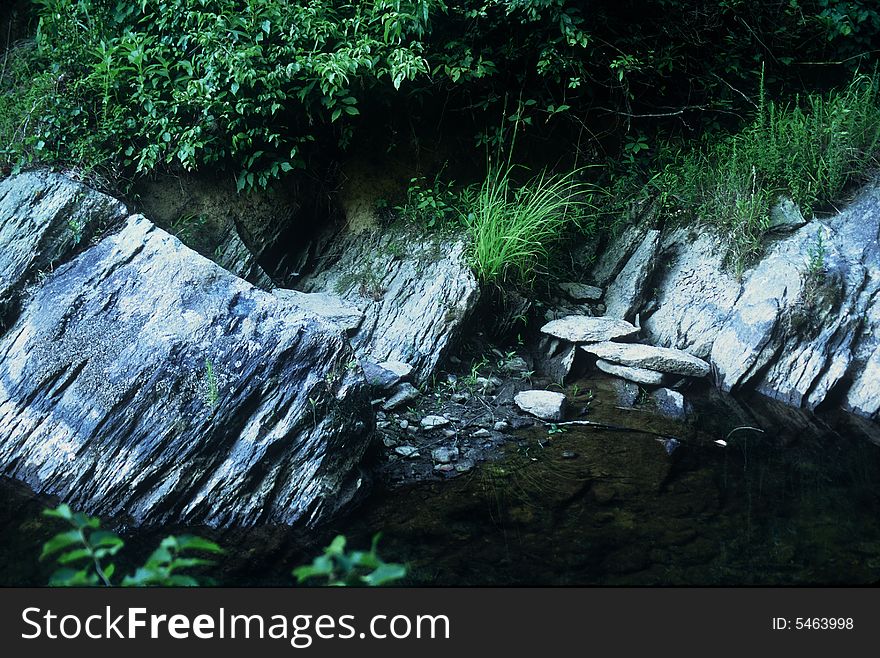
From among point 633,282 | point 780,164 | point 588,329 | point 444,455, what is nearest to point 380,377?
point 444,455

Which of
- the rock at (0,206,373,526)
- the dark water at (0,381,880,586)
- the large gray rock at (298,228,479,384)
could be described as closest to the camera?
the dark water at (0,381,880,586)

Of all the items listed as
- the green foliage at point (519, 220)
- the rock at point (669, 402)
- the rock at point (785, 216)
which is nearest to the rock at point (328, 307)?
the green foliage at point (519, 220)

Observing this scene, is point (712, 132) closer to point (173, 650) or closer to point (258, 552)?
point (258, 552)

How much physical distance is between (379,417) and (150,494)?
145cm

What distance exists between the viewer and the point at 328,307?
512 cm

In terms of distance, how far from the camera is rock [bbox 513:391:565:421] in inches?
172

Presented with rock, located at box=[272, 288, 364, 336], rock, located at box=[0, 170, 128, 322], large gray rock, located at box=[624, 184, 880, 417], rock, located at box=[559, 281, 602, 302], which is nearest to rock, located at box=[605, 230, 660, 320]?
rock, located at box=[559, 281, 602, 302]

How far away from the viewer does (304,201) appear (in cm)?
561

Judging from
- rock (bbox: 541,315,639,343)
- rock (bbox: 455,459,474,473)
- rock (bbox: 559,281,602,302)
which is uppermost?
rock (bbox: 559,281,602,302)

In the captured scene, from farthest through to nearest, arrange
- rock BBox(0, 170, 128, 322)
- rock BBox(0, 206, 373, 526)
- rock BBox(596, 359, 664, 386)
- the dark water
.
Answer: rock BBox(596, 359, 664, 386)
rock BBox(0, 170, 128, 322)
rock BBox(0, 206, 373, 526)
the dark water

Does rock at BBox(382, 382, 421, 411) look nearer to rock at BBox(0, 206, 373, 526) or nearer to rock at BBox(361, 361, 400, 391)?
rock at BBox(361, 361, 400, 391)

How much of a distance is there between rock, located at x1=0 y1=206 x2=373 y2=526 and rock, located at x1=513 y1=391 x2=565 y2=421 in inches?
46.1

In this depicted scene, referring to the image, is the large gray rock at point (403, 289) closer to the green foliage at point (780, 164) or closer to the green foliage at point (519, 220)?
the green foliage at point (519, 220)

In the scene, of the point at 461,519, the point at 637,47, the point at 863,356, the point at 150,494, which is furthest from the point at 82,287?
the point at 863,356
